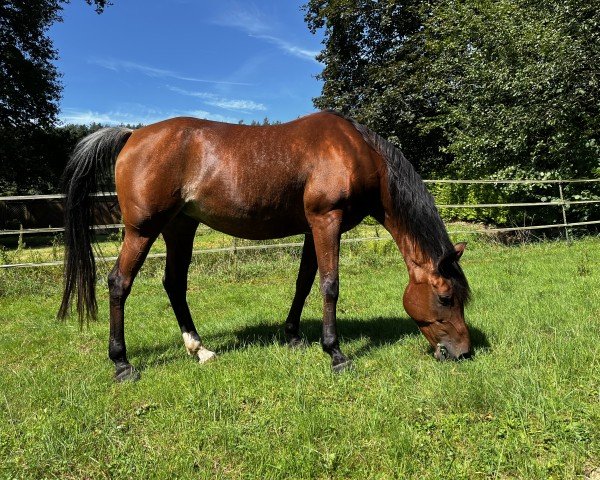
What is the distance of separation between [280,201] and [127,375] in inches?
77.4

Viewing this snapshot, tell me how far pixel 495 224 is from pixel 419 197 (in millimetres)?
13664

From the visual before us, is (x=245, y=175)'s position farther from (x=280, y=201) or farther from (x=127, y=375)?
(x=127, y=375)

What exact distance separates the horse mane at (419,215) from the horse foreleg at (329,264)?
0.60 m

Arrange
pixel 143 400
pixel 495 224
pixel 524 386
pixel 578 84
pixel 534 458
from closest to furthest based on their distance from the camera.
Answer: pixel 534 458, pixel 524 386, pixel 143 400, pixel 578 84, pixel 495 224

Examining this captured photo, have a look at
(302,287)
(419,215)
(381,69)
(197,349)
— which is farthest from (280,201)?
(381,69)

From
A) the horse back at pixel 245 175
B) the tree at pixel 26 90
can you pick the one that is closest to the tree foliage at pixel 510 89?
the horse back at pixel 245 175

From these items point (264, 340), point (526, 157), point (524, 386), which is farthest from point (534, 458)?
point (526, 157)

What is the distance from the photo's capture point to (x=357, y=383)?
3.17 metres

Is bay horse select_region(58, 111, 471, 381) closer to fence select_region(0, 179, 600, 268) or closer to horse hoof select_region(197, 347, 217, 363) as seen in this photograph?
horse hoof select_region(197, 347, 217, 363)

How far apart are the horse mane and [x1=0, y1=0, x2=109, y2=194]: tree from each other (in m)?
19.5

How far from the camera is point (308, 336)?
185 inches

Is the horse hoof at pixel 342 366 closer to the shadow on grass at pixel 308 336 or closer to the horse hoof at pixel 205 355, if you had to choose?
the shadow on grass at pixel 308 336

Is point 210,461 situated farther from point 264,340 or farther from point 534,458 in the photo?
point 264,340

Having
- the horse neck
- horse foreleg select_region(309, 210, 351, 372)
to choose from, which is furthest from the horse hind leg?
the horse neck
